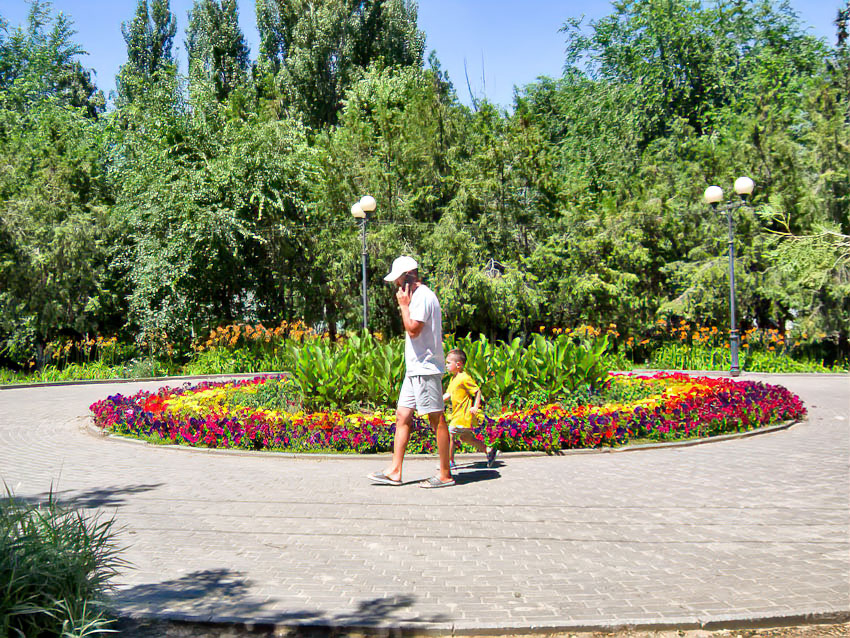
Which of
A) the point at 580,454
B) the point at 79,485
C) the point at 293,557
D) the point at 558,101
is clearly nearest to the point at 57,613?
the point at 293,557

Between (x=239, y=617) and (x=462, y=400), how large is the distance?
13.0ft

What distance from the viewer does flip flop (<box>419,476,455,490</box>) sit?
6.46 m

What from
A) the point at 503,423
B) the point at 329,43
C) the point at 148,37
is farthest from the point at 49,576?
the point at 148,37

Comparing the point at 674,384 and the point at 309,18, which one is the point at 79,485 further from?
the point at 309,18

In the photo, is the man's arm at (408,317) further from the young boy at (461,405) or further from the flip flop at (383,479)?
the flip flop at (383,479)

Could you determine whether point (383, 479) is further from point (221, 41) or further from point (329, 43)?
point (221, 41)

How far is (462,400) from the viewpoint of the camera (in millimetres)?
7191

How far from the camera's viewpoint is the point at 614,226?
72.0 feet

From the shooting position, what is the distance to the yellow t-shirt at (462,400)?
23.3ft

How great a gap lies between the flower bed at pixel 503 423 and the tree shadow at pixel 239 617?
4.47 m

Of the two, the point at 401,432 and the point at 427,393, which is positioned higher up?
the point at 427,393

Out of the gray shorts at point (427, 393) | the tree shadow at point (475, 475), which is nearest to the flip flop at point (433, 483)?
the tree shadow at point (475, 475)

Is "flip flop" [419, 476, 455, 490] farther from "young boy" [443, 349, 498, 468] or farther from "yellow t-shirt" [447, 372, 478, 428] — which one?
"yellow t-shirt" [447, 372, 478, 428]

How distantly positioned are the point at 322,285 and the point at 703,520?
66.1 feet
